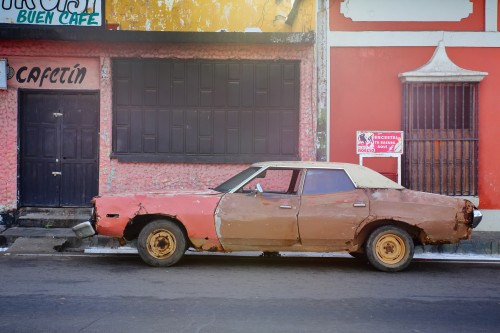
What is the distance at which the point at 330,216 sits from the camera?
7926 mm

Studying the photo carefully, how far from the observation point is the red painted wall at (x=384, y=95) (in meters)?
11.8

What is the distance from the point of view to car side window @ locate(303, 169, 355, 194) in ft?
26.6

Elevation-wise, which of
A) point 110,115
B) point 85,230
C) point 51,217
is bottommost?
point 51,217

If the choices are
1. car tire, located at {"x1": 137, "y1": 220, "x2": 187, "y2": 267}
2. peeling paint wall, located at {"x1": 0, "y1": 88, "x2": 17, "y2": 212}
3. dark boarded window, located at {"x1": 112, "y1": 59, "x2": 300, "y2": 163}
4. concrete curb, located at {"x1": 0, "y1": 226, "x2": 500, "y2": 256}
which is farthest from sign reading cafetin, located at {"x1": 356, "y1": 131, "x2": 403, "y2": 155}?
peeling paint wall, located at {"x1": 0, "y1": 88, "x2": 17, "y2": 212}

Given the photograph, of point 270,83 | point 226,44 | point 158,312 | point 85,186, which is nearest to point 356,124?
point 270,83

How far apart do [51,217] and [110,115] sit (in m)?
2.27

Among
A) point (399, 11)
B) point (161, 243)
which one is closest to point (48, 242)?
point (161, 243)

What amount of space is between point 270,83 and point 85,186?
4242 mm

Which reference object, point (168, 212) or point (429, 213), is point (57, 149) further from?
point (429, 213)

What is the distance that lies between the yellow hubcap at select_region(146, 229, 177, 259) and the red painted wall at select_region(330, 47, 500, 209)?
494cm

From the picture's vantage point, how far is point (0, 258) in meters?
8.53

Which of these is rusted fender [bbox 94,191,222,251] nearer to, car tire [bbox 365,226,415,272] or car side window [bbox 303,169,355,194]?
car side window [bbox 303,169,355,194]

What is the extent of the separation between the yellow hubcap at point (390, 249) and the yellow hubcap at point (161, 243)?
2.72 meters

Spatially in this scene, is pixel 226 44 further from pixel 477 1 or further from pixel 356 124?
pixel 477 1
